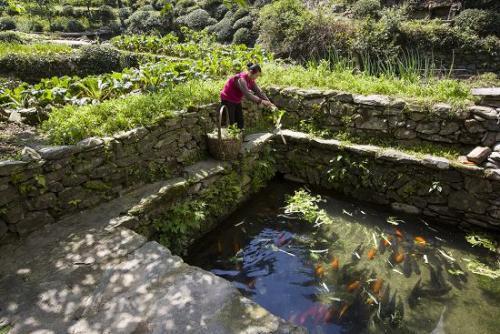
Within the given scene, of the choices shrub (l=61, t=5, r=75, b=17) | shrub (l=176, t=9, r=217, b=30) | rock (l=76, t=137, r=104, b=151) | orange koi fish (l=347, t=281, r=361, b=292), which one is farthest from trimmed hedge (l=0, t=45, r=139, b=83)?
shrub (l=61, t=5, r=75, b=17)

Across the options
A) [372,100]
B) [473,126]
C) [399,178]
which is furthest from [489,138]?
[372,100]

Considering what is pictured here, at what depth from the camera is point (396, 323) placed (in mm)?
3281

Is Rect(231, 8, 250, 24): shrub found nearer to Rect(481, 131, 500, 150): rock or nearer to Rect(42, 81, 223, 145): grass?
Rect(42, 81, 223, 145): grass

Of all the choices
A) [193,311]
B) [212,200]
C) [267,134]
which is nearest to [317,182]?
[267,134]

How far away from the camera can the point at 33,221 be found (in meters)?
3.41

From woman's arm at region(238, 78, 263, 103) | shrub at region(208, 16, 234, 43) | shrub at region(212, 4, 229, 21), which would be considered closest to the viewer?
woman's arm at region(238, 78, 263, 103)

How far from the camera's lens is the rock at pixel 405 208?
511 centimetres

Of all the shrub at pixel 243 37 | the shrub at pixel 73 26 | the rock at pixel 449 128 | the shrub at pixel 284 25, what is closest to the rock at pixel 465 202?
the rock at pixel 449 128

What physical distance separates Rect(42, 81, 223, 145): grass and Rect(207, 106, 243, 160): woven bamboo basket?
0.63 meters

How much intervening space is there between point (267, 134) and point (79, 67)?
690 cm

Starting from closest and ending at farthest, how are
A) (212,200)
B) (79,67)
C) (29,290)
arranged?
(29,290)
(212,200)
(79,67)

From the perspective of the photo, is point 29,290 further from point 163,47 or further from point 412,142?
point 163,47

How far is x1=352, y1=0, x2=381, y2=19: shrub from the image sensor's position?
12078 millimetres

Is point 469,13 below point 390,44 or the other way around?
the other way around
